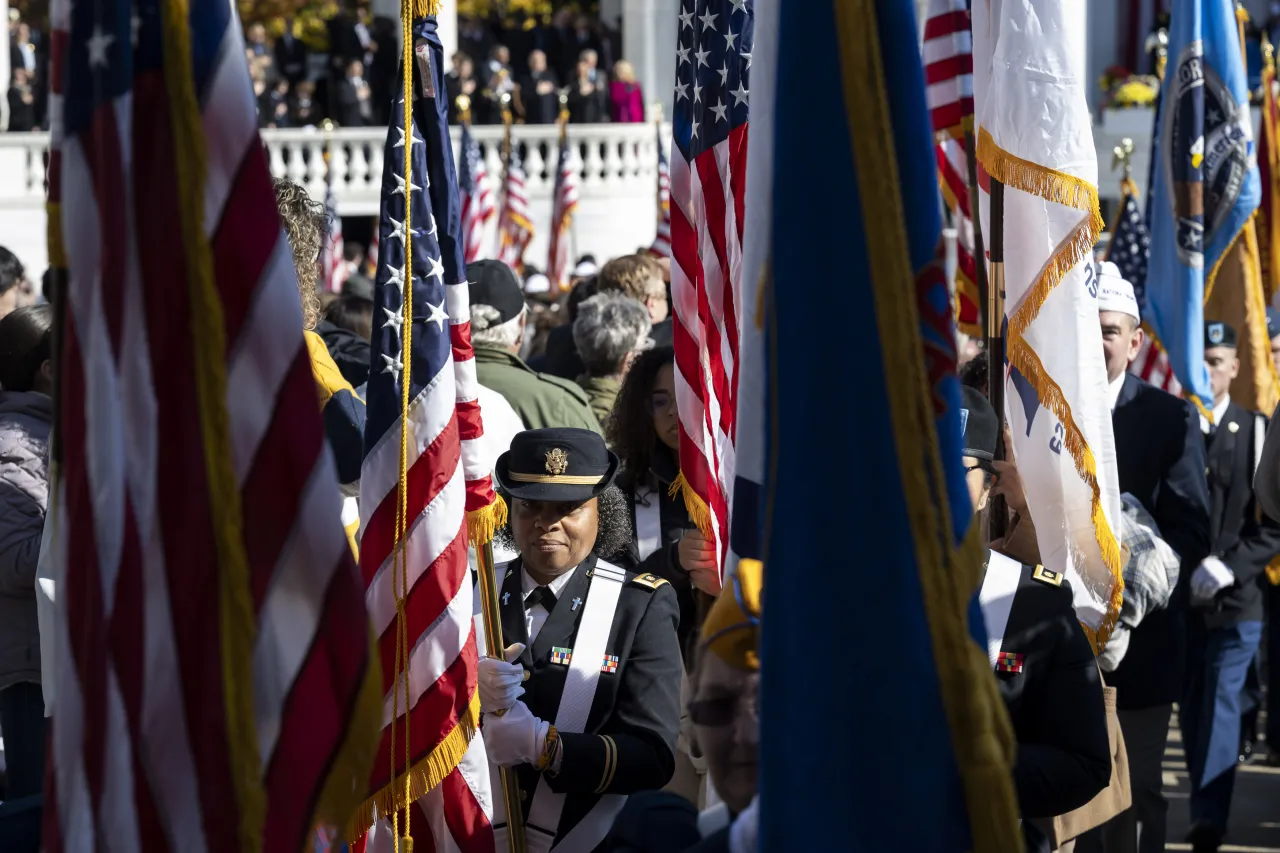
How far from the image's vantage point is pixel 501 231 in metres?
17.4

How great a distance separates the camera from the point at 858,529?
84.3 inches

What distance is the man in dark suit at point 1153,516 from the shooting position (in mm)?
5445

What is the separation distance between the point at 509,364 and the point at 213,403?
3.79m

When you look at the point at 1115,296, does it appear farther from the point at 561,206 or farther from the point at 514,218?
the point at 561,206

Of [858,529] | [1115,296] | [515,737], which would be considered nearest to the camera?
[858,529]

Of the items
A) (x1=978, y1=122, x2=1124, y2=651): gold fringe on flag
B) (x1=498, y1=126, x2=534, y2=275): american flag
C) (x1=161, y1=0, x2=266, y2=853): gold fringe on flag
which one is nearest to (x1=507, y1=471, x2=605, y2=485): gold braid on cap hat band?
(x1=978, y1=122, x2=1124, y2=651): gold fringe on flag

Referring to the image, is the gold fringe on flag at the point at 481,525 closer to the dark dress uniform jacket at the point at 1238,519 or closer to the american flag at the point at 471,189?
the dark dress uniform jacket at the point at 1238,519

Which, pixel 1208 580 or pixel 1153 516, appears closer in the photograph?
pixel 1153 516

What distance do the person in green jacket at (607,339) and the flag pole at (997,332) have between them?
83.9 inches

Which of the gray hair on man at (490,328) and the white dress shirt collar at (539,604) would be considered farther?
the gray hair on man at (490,328)

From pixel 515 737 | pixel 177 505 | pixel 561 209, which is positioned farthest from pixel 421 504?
pixel 561 209

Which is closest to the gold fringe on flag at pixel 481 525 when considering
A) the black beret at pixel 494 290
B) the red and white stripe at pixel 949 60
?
the black beret at pixel 494 290

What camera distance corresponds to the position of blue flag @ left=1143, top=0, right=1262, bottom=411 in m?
6.91

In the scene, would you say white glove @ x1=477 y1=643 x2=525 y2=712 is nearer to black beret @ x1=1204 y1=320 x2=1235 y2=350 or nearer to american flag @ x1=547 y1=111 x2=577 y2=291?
black beret @ x1=1204 y1=320 x2=1235 y2=350
